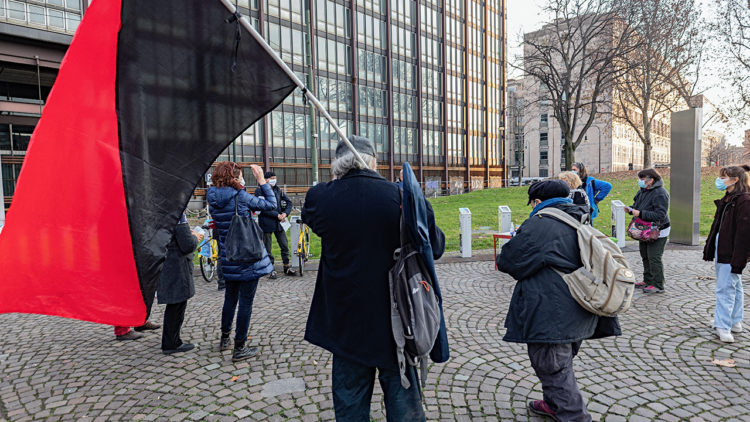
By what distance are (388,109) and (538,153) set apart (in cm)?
4042

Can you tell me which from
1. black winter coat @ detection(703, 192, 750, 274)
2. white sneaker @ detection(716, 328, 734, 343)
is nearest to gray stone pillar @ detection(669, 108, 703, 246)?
black winter coat @ detection(703, 192, 750, 274)

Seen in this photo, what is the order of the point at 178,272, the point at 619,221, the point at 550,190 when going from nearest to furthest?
1. the point at 550,190
2. the point at 178,272
3. the point at 619,221

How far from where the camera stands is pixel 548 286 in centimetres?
281

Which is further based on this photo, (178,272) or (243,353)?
(178,272)

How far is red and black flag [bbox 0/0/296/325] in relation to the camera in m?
2.26

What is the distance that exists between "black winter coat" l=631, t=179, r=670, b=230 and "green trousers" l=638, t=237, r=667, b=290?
1.02 ft

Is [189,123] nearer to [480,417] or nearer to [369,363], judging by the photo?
[369,363]

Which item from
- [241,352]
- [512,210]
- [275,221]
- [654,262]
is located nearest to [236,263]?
[241,352]

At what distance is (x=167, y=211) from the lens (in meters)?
2.42

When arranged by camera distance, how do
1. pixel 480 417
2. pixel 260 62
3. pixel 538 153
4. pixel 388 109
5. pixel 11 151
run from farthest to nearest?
pixel 538 153, pixel 388 109, pixel 11 151, pixel 480 417, pixel 260 62

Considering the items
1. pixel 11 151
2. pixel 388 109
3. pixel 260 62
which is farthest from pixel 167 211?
pixel 388 109

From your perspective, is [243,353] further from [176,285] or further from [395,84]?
[395,84]

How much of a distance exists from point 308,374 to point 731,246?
15.1ft

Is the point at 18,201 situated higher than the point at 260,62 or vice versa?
the point at 260,62
